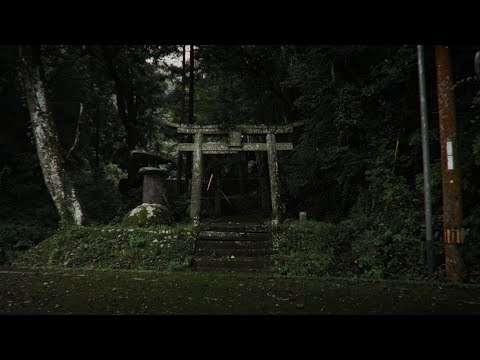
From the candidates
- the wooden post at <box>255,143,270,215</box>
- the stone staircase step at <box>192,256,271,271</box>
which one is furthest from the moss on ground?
the wooden post at <box>255,143,270,215</box>

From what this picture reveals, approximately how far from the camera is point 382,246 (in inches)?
272

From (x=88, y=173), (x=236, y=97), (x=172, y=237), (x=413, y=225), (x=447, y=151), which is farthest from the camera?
(x=236, y=97)

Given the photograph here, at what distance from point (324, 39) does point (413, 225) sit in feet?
20.7

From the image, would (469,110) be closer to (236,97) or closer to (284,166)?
(284,166)

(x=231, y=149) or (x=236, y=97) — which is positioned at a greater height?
(x=236, y=97)

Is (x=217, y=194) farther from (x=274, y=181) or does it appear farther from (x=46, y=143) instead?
(x=46, y=143)

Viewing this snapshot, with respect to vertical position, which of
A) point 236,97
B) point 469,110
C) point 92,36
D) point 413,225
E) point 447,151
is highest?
point 236,97

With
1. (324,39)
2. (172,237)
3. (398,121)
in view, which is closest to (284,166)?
(398,121)

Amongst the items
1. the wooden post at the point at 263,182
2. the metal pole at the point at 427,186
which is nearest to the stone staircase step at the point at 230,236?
the metal pole at the point at 427,186

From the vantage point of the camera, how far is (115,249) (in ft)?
26.0

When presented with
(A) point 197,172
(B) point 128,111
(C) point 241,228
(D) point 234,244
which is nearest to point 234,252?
(D) point 234,244

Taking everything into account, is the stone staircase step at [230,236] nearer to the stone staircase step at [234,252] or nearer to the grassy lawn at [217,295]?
the stone staircase step at [234,252]

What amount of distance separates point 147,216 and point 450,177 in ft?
26.3

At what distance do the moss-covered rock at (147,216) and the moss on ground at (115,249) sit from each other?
103 cm
